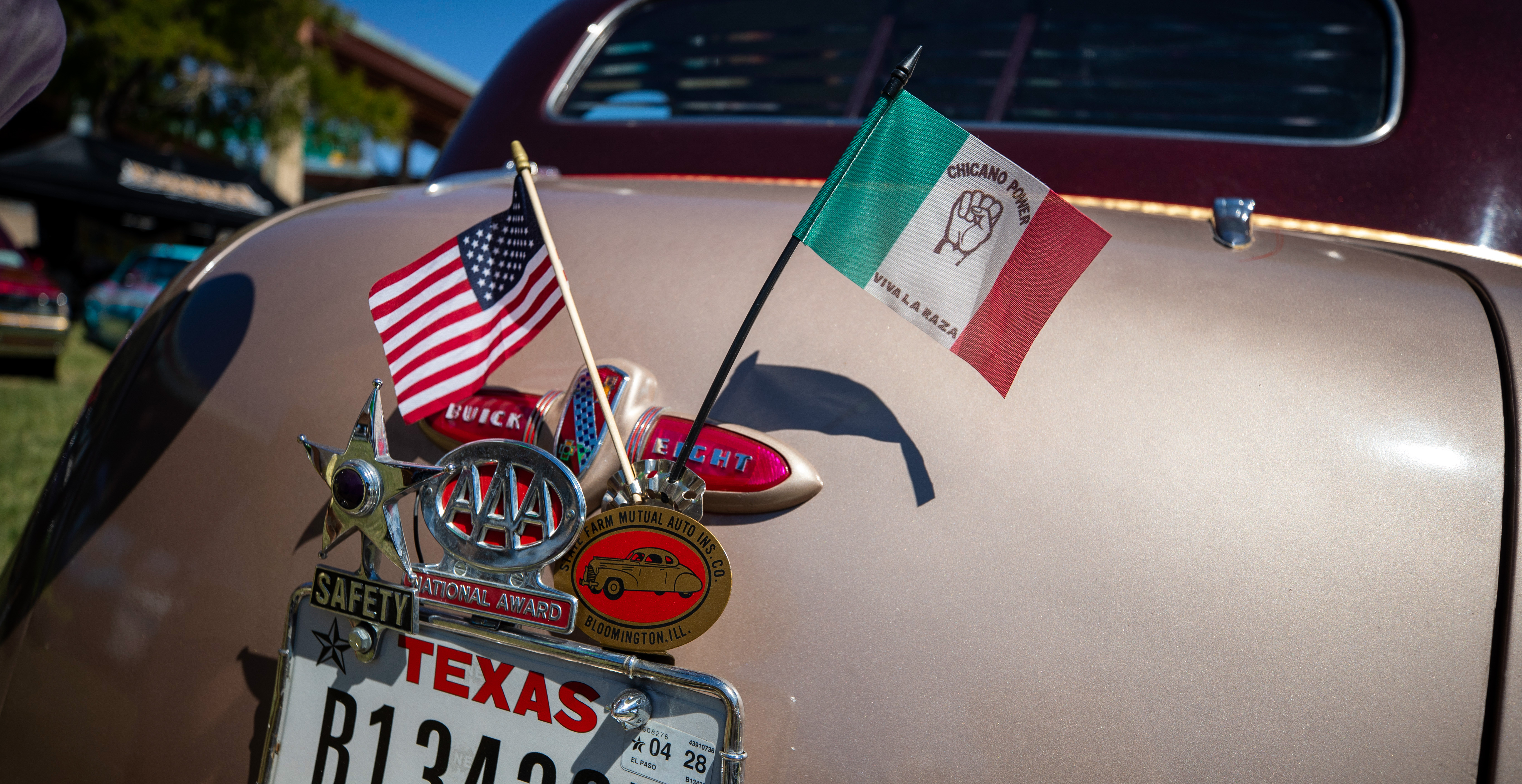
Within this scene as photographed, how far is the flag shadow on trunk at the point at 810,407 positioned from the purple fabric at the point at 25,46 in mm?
855

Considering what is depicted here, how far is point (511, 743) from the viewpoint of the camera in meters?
1.07

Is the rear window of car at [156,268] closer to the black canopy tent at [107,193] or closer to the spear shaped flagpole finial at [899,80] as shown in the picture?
the black canopy tent at [107,193]

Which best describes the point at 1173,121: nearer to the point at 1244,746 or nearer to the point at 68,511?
the point at 1244,746

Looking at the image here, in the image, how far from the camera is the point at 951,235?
1.05m

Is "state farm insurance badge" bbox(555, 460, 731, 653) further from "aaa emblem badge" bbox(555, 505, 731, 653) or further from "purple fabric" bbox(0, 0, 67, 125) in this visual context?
"purple fabric" bbox(0, 0, 67, 125)

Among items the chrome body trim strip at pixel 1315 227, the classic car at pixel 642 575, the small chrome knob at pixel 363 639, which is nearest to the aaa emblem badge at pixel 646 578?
the classic car at pixel 642 575

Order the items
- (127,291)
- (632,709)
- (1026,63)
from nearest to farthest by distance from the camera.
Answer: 1. (632,709)
2. (1026,63)
3. (127,291)

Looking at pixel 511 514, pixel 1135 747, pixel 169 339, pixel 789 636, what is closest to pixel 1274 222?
pixel 1135 747

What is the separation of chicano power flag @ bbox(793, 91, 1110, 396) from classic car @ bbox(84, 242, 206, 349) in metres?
10.1

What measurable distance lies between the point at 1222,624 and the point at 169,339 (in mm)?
1436

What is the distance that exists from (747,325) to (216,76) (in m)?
18.8

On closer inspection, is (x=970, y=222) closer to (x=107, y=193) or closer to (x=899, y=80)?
(x=899, y=80)

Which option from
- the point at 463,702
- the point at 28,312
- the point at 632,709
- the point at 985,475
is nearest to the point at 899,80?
the point at 985,475

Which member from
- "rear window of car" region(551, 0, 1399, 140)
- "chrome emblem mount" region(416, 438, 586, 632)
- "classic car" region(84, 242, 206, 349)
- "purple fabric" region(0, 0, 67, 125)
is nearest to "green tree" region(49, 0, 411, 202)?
"classic car" region(84, 242, 206, 349)
